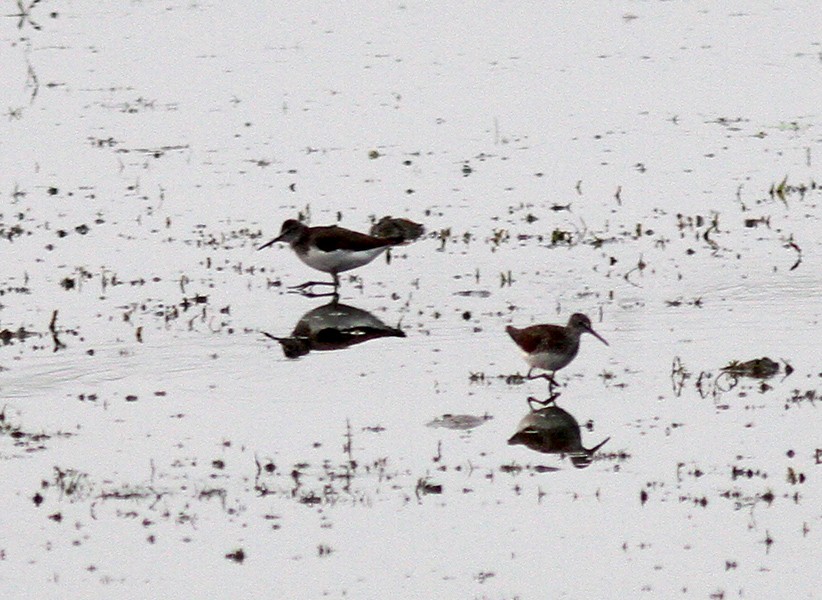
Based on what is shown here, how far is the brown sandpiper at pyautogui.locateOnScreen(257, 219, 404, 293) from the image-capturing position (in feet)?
55.5

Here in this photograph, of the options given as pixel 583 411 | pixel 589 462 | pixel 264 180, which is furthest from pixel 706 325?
pixel 264 180

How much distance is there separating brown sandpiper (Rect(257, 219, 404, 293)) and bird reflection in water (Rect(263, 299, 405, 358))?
0.74 meters

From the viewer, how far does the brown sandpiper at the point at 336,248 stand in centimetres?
1691

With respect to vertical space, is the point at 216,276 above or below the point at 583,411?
above

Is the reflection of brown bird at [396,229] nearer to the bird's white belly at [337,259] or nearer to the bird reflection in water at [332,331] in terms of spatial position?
the bird's white belly at [337,259]

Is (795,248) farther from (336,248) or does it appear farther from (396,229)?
(336,248)

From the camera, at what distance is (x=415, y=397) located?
13.4 metres

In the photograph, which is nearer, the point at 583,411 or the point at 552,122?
the point at 583,411

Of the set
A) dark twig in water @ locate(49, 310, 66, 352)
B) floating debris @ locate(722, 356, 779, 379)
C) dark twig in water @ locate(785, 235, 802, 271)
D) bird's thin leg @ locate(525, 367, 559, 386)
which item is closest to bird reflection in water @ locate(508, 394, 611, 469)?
bird's thin leg @ locate(525, 367, 559, 386)

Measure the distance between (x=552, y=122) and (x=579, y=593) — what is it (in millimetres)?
16459

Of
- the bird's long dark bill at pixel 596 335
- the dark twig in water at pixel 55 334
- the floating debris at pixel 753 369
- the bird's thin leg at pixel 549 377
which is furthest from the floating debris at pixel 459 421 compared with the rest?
the dark twig in water at pixel 55 334

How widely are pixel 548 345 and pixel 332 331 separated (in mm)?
2958

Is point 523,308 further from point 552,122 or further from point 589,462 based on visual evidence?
point 552,122

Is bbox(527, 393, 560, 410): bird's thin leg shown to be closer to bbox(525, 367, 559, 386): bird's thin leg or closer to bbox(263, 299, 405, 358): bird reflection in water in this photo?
bbox(525, 367, 559, 386): bird's thin leg
